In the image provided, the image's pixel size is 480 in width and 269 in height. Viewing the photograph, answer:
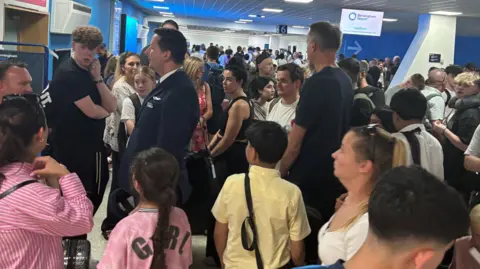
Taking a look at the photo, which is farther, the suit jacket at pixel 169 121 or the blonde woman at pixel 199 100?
the blonde woman at pixel 199 100

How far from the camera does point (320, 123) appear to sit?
2.93m

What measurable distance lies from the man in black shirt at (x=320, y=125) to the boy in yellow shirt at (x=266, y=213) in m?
0.38

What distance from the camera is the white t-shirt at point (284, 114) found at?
12.5 feet

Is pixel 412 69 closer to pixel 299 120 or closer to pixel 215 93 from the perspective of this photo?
pixel 215 93

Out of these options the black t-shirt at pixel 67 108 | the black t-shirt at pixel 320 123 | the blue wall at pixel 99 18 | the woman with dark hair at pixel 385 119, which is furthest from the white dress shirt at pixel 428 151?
the blue wall at pixel 99 18

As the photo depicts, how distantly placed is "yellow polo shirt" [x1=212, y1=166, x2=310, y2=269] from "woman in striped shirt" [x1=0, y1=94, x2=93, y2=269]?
0.82 metres

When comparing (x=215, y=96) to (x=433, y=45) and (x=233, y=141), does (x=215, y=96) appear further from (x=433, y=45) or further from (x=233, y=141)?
(x=433, y=45)

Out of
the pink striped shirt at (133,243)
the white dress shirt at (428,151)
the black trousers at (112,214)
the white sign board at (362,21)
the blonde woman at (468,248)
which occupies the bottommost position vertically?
the black trousers at (112,214)

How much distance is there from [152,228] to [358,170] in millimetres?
886

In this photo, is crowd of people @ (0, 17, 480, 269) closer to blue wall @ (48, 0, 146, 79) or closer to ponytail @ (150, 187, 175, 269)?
ponytail @ (150, 187, 175, 269)

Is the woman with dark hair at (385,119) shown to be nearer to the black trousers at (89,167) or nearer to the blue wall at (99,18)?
the black trousers at (89,167)

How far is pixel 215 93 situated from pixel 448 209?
→ 4.78 m

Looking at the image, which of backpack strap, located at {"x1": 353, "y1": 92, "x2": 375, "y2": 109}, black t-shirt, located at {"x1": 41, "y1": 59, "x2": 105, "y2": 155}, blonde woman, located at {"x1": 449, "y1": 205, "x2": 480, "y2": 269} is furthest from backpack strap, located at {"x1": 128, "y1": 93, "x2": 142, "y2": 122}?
blonde woman, located at {"x1": 449, "y1": 205, "x2": 480, "y2": 269}

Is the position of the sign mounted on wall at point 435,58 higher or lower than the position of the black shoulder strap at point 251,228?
higher
